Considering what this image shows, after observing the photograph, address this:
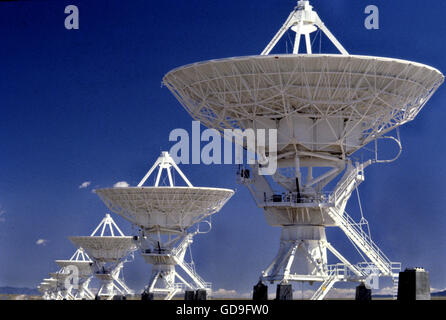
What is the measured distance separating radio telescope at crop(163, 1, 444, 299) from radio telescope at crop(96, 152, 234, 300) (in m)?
16.7

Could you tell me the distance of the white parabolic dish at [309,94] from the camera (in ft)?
110

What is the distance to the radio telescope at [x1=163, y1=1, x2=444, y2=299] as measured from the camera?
1332 inches

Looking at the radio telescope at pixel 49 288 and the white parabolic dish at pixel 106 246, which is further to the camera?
the radio telescope at pixel 49 288


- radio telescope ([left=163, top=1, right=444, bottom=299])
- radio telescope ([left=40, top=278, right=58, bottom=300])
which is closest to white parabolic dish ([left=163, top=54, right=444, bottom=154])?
radio telescope ([left=163, top=1, right=444, bottom=299])

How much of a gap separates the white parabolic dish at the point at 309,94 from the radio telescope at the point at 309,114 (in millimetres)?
50

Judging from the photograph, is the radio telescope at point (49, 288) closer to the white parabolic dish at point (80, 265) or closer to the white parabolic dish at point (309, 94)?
the white parabolic dish at point (80, 265)

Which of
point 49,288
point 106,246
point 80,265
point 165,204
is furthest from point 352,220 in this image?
point 49,288

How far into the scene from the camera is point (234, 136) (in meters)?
37.7

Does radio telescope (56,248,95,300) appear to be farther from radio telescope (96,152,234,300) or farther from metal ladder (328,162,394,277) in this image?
metal ladder (328,162,394,277)

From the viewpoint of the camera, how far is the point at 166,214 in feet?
187

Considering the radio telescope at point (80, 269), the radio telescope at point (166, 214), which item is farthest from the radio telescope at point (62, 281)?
the radio telescope at point (166, 214)

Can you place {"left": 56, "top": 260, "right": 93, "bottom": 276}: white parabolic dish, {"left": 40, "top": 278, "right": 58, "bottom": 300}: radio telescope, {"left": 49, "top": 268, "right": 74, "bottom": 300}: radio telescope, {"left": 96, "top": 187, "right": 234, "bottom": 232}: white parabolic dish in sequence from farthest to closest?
{"left": 40, "top": 278, "right": 58, "bottom": 300}: radio telescope
{"left": 49, "top": 268, "right": 74, "bottom": 300}: radio telescope
{"left": 56, "top": 260, "right": 93, "bottom": 276}: white parabolic dish
{"left": 96, "top": 187, "right": 234, "bottom": 232}: white parabolic dish
